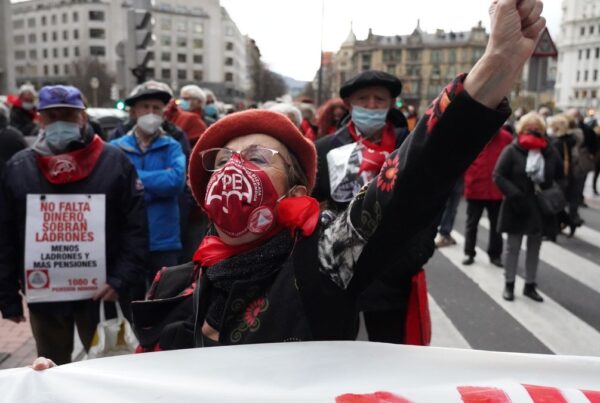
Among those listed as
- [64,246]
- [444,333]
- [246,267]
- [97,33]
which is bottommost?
[444,333]

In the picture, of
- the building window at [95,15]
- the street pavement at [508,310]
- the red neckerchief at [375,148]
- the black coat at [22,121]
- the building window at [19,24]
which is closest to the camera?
the red neckerchief at [375,148]

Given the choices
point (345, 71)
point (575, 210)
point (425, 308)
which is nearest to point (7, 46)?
point (575, 210)

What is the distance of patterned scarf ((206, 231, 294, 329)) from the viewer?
1.60m

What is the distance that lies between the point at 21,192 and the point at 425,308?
7.29 feet

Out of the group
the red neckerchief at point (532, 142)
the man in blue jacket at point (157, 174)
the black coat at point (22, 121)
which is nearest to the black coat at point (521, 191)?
the red neckerchief at point (532, 142)

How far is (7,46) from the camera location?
4669 cm

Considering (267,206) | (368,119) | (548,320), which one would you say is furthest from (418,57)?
(267,206)

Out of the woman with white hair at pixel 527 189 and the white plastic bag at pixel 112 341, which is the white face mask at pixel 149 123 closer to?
the white plastic bag at pixel 112 341

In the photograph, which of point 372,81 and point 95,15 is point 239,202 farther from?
point 95,15

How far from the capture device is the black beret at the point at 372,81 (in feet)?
11.6

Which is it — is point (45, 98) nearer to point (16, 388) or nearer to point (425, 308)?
point (16, 388)

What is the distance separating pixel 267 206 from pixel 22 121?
691 centimetres

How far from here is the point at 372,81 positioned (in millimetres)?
3551

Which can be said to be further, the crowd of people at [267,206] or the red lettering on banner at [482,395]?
the red lettering on banner at [482,395]
